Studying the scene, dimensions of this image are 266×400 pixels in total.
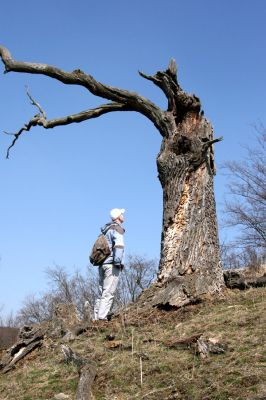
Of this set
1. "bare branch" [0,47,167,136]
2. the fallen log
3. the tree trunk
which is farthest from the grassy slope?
"bare branch" [0,47,167,136]

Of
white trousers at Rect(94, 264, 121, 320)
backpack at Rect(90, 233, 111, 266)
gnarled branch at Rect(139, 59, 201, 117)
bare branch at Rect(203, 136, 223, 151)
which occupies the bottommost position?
white trousers at Rect(94, 264, 121, 320)

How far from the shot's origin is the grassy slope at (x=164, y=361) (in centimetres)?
447

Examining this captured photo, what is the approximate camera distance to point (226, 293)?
7.89 meters

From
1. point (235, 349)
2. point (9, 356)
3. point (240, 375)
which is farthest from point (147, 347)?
point (9, 356)

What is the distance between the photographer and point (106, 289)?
799cm

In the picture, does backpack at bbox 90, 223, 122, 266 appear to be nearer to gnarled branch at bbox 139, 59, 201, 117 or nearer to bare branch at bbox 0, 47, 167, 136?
bare branch at bbox 0, 47, 167, 136

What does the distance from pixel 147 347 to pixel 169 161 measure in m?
3.56

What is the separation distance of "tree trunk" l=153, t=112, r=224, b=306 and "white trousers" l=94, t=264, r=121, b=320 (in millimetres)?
751

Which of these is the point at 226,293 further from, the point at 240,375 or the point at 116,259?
the point at 240,375

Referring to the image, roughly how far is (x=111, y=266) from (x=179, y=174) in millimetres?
1893

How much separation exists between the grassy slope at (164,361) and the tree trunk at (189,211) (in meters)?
0.55

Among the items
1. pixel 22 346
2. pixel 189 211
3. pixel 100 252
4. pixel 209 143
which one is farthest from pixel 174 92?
pixel 22 346

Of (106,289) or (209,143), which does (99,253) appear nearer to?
(106,289)

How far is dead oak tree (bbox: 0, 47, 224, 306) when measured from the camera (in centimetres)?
779
